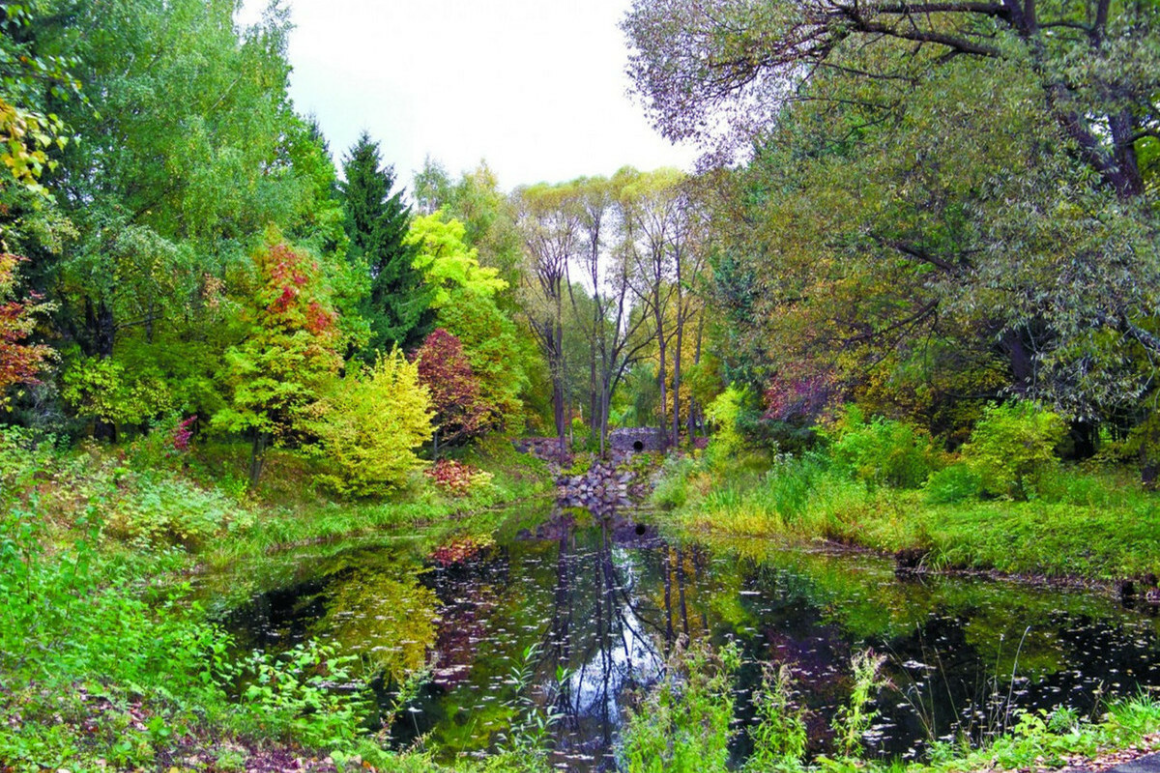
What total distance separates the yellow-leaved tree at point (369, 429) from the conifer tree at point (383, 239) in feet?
17.6

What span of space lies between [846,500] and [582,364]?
22627 millimetres

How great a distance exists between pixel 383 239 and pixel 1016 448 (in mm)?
21560

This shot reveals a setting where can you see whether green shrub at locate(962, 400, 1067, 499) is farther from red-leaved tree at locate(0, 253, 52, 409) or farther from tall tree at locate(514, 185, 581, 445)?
tall tree at locate(514, 185, 581, 445)

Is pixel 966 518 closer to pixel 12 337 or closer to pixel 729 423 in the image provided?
pixel 729 423

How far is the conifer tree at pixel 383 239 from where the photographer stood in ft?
85.9

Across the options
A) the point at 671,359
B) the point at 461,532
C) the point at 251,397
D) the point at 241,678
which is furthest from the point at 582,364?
the point at 241,678

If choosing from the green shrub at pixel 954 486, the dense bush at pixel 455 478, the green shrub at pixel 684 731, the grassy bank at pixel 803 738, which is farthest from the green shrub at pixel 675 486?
the green shrub at pixel 684 731

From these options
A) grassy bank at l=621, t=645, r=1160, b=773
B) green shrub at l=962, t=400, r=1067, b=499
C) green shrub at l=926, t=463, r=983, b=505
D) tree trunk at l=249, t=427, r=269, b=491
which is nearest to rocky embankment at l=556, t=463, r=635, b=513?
tree trunk at l=249, t=427, r=269, b=491

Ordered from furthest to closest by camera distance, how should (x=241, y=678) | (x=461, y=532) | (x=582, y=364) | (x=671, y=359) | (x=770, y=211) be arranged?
(x=671, y=359) < (x=582, y=364) < (x=461, y=532) < (x=770, y=211) < (x=241, y=678)

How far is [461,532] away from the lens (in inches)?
749

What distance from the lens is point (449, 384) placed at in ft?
86.3

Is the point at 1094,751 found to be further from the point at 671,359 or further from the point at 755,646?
the point at 671,359

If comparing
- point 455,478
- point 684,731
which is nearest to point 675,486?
point 455,478

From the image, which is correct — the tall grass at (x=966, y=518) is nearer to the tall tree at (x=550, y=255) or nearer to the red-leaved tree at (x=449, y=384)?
the red-leaved tree at (x=449, y=384)
